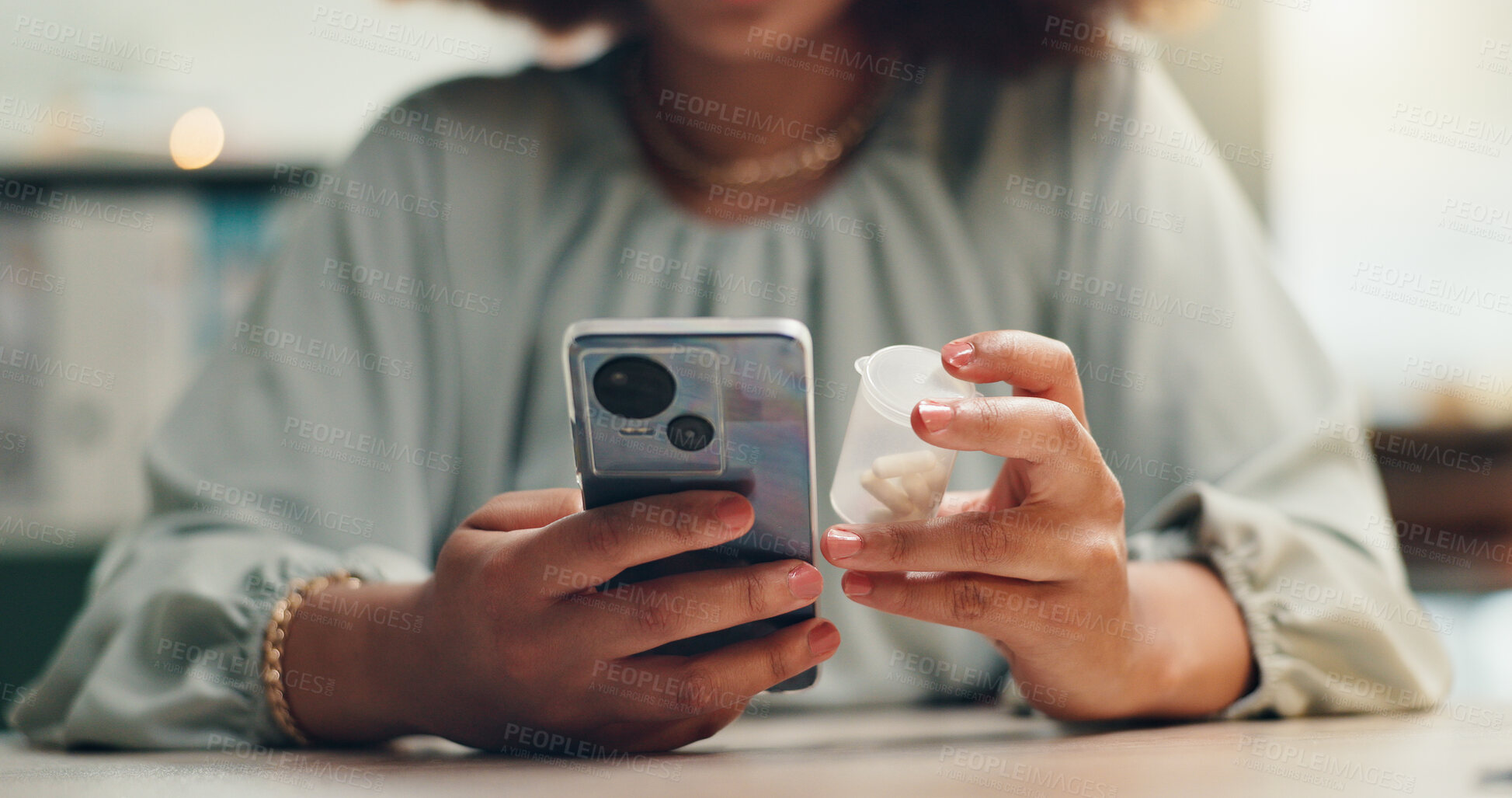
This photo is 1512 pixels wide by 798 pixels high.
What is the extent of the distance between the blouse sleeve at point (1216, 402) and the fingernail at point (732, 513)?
1.09 ft

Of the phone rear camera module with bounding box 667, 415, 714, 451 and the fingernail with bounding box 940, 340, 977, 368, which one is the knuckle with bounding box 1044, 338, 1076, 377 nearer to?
the fingernail with bounding box 940, 340, 977, 368

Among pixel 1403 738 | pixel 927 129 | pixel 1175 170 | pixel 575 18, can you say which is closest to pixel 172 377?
pixel 575 18

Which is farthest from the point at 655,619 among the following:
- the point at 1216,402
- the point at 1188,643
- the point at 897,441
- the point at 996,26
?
the point at 996,26

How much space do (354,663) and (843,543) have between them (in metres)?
0.26

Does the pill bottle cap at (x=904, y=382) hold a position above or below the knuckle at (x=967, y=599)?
above

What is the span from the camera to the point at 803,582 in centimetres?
37

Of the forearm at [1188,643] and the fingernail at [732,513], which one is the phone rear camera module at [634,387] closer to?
the fingernail at [732,513]

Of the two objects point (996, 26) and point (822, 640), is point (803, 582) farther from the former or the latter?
point (996, 26)

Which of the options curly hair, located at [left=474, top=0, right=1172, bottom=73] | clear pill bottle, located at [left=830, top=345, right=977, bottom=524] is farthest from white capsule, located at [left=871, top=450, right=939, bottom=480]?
curly hair, located at [left=474, top=0, right=1172, bottom=73]

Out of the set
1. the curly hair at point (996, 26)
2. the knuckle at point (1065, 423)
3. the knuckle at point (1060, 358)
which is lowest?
the knuckle at point (1065, 423)

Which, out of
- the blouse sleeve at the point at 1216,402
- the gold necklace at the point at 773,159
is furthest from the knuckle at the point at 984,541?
the gold necklace at the point at 773,159

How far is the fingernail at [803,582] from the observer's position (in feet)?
1.22

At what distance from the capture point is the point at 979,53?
837mm

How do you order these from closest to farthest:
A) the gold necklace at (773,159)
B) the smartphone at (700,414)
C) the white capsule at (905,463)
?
the smartphone at (700,414), the white capsule at (905,463), the gold necklace at (773,159)
